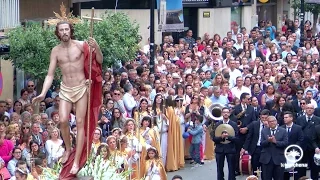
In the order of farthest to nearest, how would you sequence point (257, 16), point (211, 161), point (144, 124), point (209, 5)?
point (257, 16)
point (209, 5)
point (211, 161)
point (144, 124)

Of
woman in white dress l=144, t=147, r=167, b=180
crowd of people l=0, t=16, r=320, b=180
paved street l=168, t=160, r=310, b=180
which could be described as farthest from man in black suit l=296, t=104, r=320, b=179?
woman in white dress l=144, t=147, r=167, b=180

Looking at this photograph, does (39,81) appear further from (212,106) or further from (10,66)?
(212,106)

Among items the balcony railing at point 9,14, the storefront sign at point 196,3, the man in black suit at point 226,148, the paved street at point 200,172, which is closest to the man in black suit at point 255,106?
the man in black suit at point 226,148

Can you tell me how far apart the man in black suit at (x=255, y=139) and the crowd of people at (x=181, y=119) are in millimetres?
19

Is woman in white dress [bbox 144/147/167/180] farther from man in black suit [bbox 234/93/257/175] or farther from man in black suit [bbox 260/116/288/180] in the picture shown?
man in black suit [bbox 234/93/257/175]

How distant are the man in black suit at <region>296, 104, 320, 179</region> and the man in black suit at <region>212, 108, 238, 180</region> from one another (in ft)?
4.24

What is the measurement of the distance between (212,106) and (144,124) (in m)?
2.15

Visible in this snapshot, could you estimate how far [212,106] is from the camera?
23.1m

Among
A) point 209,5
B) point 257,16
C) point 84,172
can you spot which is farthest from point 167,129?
point 257,16

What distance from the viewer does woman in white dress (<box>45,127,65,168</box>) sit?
735 inches

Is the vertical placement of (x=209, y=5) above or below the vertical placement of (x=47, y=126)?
above

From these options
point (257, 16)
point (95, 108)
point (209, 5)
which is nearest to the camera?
point (95, 108)

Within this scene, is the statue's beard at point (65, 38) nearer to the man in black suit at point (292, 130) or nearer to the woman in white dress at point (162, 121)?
the man in black suit at point (292, 130)

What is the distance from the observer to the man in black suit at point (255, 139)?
2130 centimetres
